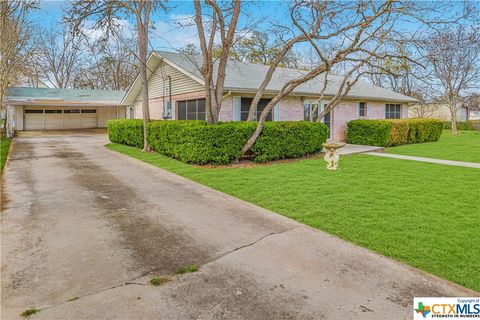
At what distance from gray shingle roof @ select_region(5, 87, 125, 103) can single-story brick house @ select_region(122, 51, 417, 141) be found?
28.9 ft

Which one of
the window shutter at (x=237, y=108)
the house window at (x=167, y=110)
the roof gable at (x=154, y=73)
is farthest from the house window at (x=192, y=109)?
the window shutter at (x=237, y=108)

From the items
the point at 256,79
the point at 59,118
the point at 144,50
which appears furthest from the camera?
the point at 59,118

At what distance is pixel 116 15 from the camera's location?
12.5 meters

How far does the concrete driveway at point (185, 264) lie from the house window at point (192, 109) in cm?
792

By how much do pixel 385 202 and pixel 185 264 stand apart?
3.94 meters

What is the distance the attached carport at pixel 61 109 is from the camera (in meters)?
24.9

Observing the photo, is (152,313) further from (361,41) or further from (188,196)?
(361,41)

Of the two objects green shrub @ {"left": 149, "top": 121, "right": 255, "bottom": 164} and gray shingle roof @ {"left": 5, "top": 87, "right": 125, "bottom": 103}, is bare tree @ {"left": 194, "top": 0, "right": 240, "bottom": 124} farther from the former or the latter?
gray shingle roof @ {"left": 5, "top": 87, "right": 125, "bottom": 103}

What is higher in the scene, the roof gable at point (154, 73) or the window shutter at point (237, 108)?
the roof gable at point (154, 73)

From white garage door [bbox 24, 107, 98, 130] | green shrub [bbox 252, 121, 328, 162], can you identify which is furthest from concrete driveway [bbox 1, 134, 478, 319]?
white garage door [bbox 24, 107, 98, 130]

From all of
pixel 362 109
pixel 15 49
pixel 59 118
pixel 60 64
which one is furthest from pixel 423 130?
pixel 60 64

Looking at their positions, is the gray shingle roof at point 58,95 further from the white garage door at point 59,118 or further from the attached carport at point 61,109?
the white garage door at point 59,118

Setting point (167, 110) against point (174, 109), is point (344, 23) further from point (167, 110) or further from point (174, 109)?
point (167, 110)

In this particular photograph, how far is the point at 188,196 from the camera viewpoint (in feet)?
21.2
